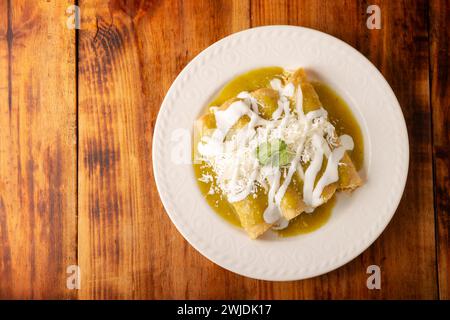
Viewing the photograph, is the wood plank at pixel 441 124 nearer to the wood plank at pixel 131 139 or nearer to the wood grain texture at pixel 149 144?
the wood grain texture at pixel 149 144

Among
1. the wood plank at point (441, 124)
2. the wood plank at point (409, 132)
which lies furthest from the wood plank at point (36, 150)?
the wood plank at point (441, 124)

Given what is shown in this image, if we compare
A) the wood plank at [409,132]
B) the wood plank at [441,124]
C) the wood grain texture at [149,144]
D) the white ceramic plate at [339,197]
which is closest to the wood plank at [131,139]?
the wood grain texture at [149,144]

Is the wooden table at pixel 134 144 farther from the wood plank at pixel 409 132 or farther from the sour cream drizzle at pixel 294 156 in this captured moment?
the sour cream drizzle at pixel 294 156

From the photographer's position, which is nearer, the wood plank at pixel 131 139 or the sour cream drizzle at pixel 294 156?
the sour cream drizzle at pixel 294 156

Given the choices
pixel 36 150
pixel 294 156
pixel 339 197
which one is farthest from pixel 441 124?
pixel 36 150

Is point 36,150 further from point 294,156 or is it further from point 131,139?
point 294,156
